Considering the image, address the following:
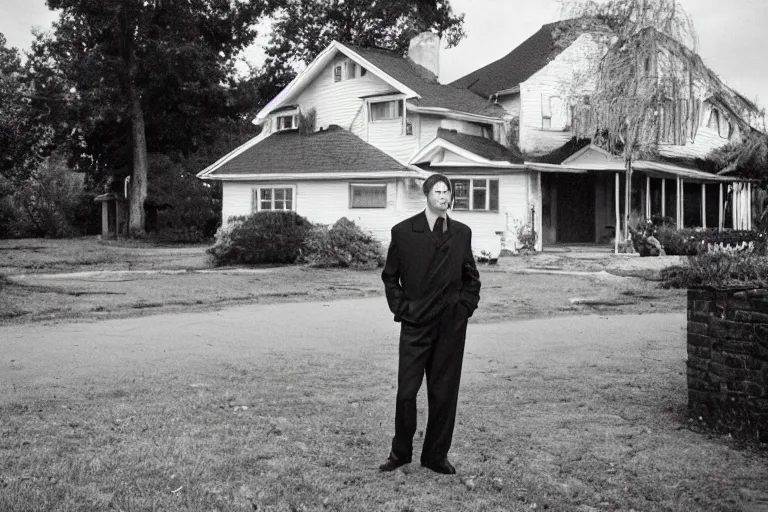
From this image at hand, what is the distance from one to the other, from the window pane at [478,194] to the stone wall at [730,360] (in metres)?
24.4

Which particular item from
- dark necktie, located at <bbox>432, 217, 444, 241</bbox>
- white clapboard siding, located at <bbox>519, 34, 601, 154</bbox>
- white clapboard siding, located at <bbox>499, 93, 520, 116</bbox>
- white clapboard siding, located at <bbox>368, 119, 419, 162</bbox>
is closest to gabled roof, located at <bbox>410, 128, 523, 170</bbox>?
white clapboard siding, located at <bbox>368, 119, 419, 162</bbox>

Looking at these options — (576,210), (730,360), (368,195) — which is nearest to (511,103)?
(576,210)

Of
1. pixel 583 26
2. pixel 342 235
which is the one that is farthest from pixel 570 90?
pixel 342 235

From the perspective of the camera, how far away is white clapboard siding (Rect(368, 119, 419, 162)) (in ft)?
108

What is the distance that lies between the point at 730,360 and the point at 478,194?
2491 cm

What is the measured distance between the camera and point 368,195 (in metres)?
32.2

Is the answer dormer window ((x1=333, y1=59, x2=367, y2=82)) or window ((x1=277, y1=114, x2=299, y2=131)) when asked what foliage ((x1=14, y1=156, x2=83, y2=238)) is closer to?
window ((x1=277, y1=114, x2=299, y2=131))

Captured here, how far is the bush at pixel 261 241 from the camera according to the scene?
88.3 feet

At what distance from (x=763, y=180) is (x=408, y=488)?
30660 millimetres

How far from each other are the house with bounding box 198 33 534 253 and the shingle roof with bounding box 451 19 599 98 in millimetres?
1118

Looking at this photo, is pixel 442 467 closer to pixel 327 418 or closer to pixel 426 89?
pixel 327 418

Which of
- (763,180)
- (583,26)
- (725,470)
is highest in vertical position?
(583,26)

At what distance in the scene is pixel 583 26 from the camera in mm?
33531

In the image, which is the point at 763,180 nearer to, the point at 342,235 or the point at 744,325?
the point at 342,235
